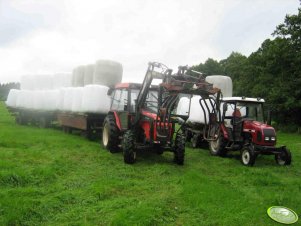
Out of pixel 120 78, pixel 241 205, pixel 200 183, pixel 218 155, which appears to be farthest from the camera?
pixel 120 78

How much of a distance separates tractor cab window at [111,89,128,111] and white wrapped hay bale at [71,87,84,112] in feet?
8.38

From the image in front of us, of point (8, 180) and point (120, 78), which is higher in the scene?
point (120, 78)

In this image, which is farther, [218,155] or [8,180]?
[218,155]

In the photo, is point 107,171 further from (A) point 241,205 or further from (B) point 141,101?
(A) point 241,205

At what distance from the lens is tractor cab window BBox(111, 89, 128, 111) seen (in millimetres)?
11202

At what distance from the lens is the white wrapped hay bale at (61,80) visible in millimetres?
17422

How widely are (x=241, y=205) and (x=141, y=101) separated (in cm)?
481

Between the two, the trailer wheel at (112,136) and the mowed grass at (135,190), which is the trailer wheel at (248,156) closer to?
the mowed grass at (135,190)

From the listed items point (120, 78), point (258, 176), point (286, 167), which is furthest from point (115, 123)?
point (286, 167)

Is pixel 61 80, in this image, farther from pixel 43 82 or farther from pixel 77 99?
pixel 77 99

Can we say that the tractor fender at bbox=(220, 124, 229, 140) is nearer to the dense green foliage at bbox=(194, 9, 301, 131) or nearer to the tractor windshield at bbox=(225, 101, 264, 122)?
the tractor windshield at bbox=(225, 101, 264, 122)

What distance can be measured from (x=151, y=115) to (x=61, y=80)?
9172 millimetres

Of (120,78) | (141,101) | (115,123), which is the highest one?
(120,78)

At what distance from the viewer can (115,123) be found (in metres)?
11.3
